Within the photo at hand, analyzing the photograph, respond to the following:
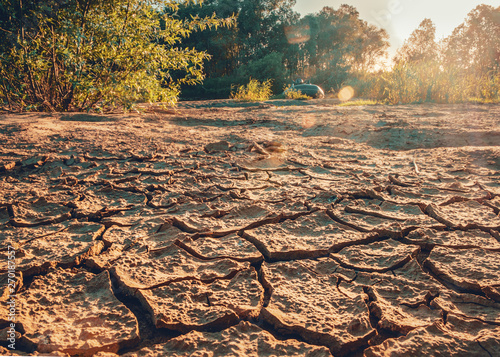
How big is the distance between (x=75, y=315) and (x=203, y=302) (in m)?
0.42

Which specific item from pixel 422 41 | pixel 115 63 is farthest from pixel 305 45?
pixel 115 63

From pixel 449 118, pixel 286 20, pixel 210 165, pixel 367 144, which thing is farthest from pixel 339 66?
pixel 210 165

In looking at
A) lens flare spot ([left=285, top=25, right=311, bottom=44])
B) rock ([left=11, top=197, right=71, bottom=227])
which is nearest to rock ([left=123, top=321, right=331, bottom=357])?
rock ([left=11, top=197, right=71, bottom=227])

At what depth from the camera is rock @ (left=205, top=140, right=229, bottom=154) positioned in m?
3.17

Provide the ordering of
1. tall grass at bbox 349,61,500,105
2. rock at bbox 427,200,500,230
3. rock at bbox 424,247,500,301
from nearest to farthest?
rock at bbox 424,247,500,301 → rock at bbox 427,200,500,230 → tall grass at bbox 349,61,500,105

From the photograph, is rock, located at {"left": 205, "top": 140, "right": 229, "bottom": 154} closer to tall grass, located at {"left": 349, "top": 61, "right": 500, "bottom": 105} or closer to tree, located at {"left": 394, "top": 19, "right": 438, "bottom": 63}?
tall grass, located at {"left": 349, "top": 61, "right": 500, "bottom": 105}

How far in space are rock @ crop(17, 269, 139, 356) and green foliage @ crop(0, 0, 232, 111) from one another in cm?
310

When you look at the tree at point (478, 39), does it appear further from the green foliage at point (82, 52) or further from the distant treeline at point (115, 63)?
the green foliage at point (82, 52)

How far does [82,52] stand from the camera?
151 inches

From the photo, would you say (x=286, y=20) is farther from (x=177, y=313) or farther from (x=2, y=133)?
(x=177, y=313)

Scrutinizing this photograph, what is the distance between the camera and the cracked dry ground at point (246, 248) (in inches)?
37.4

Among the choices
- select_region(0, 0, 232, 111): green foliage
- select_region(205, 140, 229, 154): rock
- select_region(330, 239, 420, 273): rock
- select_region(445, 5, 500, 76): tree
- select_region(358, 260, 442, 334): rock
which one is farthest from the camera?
select_region(445, 5, 500, 76): tree

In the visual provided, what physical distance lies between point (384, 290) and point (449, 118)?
4.48m

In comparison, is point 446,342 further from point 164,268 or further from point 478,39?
point 478,39
